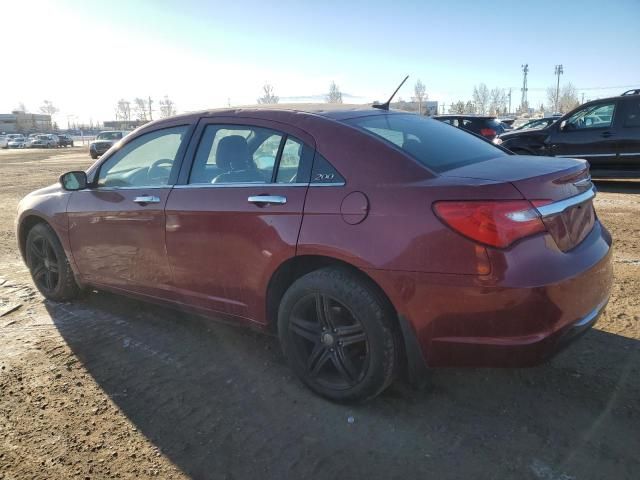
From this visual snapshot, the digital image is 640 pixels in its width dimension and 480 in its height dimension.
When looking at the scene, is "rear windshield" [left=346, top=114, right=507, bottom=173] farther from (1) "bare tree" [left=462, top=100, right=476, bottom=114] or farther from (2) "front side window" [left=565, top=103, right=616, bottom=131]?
(1) "bare tree" [left=462, top=100, right=476, bottom=114]

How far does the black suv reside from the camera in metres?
9.35

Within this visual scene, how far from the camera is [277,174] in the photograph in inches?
117

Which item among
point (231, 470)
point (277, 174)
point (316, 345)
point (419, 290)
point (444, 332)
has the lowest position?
point (231, 470)

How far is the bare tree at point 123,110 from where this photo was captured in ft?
412

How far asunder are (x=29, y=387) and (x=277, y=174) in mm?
2035

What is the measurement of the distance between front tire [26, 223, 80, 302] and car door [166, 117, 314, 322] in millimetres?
1548

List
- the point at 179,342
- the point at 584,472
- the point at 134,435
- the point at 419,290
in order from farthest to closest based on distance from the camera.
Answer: the point at 179,342 → the point at 134,435 → the point at 419,290 → the point at 584,472

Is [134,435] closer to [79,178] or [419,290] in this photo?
[419,290]

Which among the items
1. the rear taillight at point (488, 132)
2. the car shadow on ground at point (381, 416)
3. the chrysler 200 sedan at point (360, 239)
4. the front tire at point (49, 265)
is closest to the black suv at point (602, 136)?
the rear taillight at point (488, 132)

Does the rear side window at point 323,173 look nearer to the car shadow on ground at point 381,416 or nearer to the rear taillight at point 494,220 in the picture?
the rear taillight at point 494,220

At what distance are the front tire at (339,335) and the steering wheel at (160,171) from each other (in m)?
1.36

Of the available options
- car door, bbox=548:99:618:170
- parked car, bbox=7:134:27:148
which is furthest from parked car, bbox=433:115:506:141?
parked car, bbox=7:134:27:148

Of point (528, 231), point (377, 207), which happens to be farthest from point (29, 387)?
point (528, 231)

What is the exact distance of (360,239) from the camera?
254 cm
